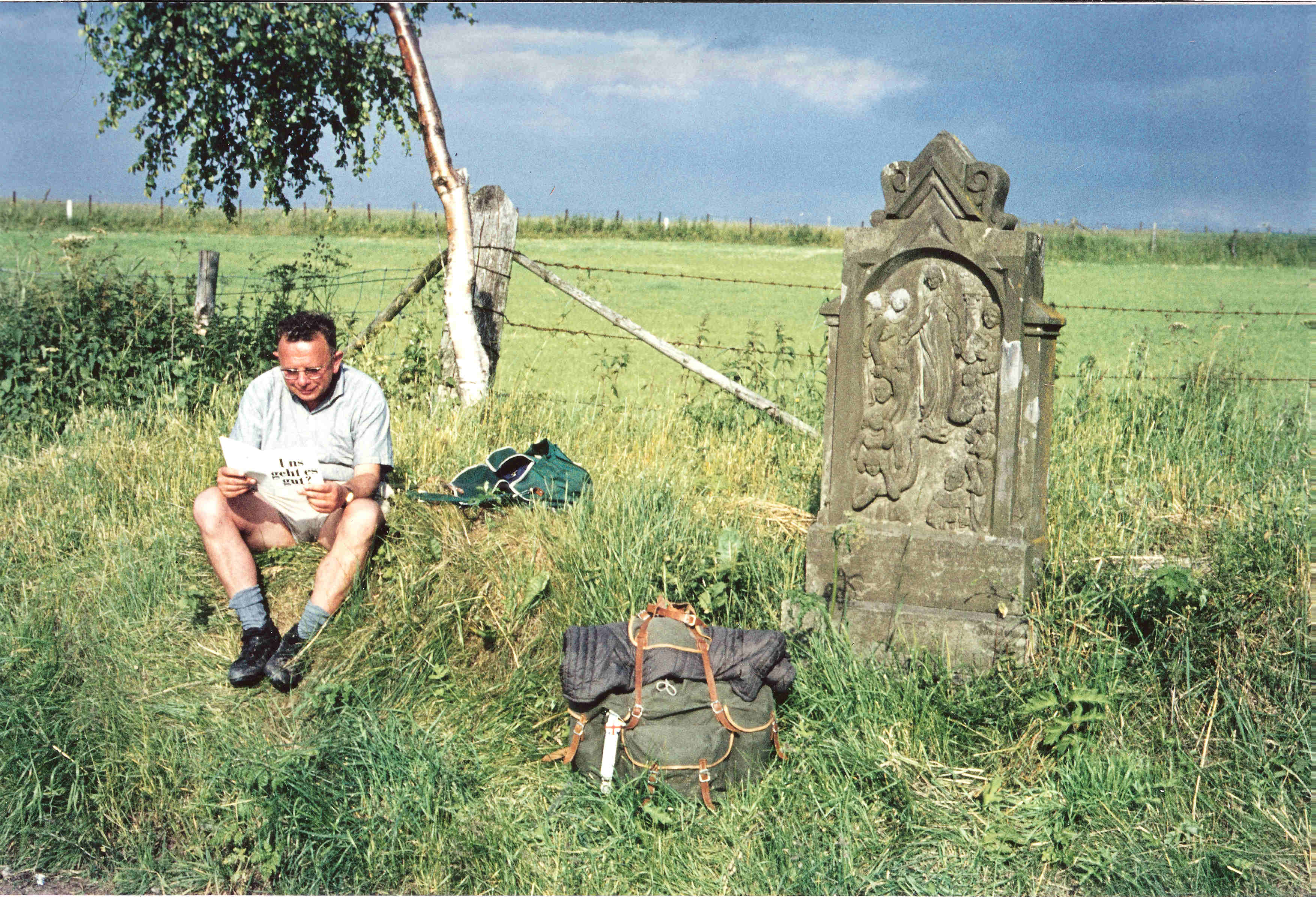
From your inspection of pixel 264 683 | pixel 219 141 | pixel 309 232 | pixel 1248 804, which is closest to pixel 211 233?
pixel 309 232

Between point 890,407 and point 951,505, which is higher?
point 890,407

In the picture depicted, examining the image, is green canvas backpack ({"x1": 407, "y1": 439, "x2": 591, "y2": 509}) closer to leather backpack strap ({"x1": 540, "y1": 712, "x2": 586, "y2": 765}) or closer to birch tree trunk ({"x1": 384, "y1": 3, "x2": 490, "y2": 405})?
leather backpack strap ({"x1": 540, "y1": 712, "x2": 586, "y2": 765})

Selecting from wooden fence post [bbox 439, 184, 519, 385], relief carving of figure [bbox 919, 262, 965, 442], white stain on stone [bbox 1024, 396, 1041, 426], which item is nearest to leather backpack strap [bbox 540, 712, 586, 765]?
relief carving of figure [bbox 919, 262, 965, 442]

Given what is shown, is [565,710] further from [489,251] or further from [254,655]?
[489,251]

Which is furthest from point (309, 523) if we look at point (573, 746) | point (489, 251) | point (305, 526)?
point (489, 251)

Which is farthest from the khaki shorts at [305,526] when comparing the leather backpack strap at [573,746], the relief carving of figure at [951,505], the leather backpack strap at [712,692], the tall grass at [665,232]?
the tall grass at [665,232]

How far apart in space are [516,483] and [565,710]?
4.26 ft

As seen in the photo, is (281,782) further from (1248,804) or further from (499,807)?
(1248,804)

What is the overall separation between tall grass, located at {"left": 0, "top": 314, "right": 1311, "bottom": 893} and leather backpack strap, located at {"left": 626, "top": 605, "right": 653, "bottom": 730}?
27 cm

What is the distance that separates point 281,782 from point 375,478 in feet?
4.94

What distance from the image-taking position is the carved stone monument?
14.7 ft

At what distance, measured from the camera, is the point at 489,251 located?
7.70 meters

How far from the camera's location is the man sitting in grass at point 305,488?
4.52m

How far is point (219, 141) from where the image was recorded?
791 cm
